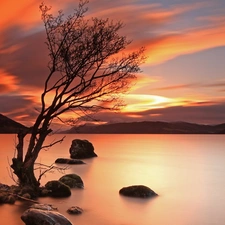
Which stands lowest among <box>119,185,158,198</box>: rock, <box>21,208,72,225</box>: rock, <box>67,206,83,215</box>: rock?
<box>67,206,83,215</box>: rock

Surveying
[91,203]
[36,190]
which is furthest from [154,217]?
[36,190]

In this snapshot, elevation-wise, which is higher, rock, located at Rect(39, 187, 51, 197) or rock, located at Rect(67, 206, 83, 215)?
rock, located at Rect(39, 187, 51, 197)

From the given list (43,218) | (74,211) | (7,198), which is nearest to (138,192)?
(74,211)

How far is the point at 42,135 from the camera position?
69.3ft

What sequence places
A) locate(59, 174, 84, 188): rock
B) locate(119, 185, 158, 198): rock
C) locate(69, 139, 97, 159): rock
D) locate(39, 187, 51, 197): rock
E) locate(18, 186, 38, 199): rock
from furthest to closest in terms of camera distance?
1. locate(69, 139, 97, 159): rock
2. locate(59, 174, 84, 188): rock
3. locate(119, 185, 158, 198): rock
4. locate(39, 187, 51, 197): rock
5. locate(18, 186, 38, 199): rock

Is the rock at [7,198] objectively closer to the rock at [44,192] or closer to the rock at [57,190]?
the rock at [44,192]

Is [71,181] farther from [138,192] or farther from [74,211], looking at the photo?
[74,211]

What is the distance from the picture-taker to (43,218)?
1362 cm

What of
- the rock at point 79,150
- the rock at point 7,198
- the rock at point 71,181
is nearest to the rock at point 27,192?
the rock at point 7,198

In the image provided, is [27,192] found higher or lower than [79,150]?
lower

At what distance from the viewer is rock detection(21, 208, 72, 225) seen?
13548mm

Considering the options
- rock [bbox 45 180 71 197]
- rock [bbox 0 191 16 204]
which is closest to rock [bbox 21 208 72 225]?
rock [bbox 0 191 16 204]

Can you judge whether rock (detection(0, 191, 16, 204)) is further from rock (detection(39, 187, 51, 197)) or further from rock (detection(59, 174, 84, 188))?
→ rock (detection(59, 174, 84, 188))

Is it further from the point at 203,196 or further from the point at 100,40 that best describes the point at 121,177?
the point at 100,40
